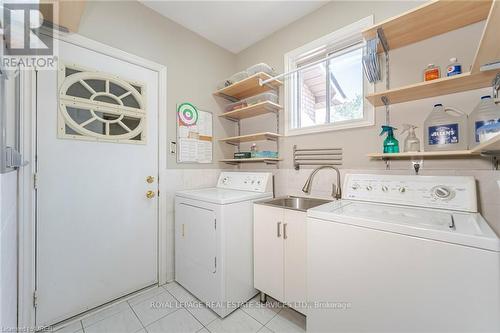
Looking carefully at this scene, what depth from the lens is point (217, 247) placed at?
1.61 m

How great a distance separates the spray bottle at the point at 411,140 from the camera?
1.46 metres

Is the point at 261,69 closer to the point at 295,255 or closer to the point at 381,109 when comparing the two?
the point at 381,109

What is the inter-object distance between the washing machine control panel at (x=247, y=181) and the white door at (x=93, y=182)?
0.77m

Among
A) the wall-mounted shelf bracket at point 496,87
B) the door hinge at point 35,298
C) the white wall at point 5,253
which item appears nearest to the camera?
the white wall at point 5,253

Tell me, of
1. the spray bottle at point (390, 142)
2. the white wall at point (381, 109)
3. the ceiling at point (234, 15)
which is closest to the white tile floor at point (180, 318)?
the white wall at point (381, 109)

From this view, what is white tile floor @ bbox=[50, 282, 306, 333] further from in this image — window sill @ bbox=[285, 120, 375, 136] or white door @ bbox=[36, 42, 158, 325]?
window sill @ bbox=[285, 120, 375, 136]

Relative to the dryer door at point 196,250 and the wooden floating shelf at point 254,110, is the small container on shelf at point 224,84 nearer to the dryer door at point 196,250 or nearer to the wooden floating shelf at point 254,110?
the wooden floating shelf at point 254,110

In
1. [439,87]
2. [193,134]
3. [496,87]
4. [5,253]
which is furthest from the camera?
[193,134]

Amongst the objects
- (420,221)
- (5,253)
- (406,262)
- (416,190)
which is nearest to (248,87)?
(416,190)

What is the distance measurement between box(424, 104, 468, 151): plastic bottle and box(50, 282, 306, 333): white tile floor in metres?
1.59

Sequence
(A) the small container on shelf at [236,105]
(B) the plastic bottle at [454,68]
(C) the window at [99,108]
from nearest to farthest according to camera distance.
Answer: (B) the plastic bottle at [454,68] < (C) the window at [99,108] < (A) the small container on shelf at [236,105]

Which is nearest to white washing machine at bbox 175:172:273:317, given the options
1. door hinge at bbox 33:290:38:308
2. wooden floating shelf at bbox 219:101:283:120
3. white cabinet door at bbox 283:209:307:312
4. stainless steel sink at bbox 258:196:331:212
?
stainless steel sink at bbox 258:196:331:212

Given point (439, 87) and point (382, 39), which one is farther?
point (382, 39)

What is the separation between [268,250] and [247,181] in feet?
2.52
